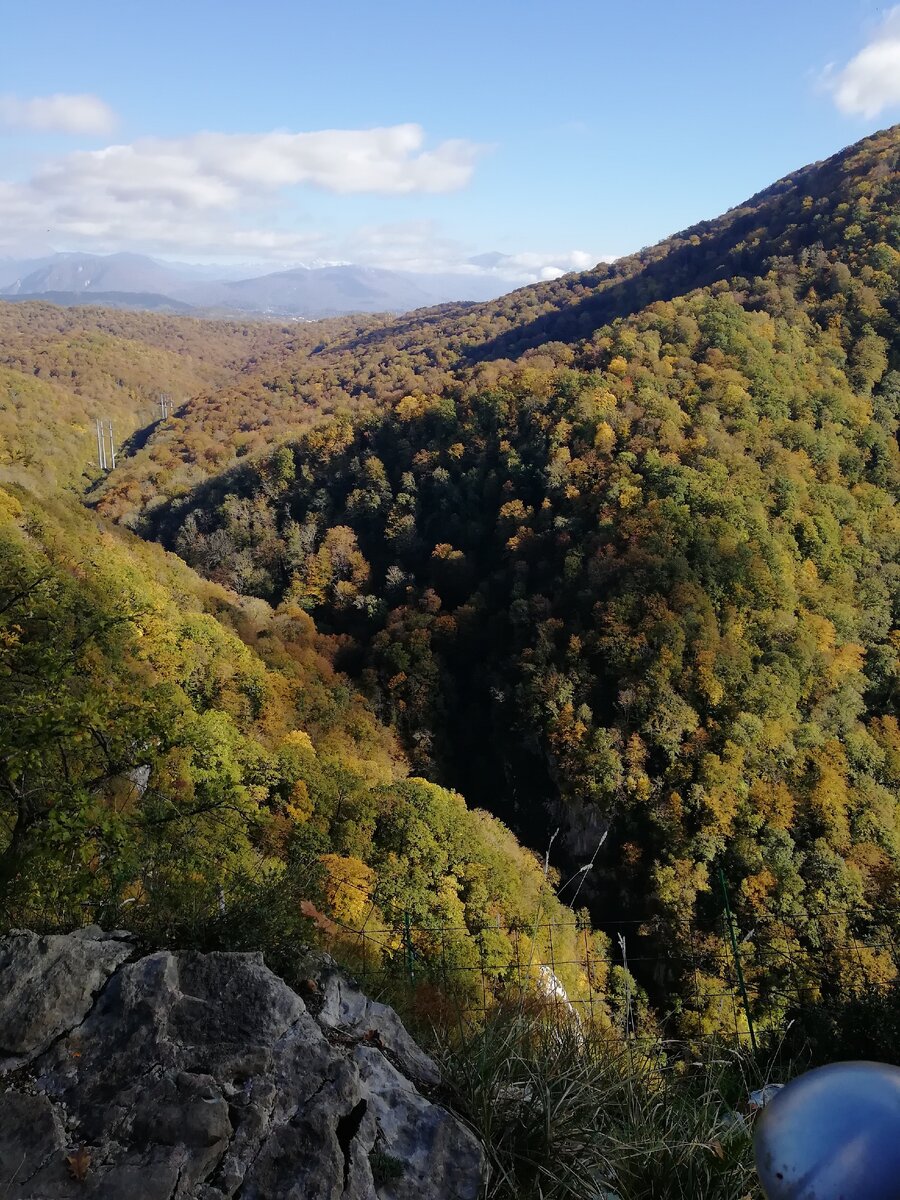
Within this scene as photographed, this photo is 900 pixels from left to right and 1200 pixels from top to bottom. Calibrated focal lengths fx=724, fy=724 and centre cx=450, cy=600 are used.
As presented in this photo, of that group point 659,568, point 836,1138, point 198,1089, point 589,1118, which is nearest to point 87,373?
point 659,568

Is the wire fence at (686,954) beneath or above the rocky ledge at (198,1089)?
beneath

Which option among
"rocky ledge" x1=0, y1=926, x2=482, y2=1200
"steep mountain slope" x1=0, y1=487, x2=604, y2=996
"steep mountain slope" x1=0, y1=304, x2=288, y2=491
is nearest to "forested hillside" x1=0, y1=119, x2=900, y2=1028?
"steep mountain slope" x1=0, y1=487, x2=604, y2=996

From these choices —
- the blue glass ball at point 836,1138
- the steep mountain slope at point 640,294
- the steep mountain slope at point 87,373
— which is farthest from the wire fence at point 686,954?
the steep mountain slope at point 87,373

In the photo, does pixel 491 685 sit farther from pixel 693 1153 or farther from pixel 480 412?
pixel 693 1153

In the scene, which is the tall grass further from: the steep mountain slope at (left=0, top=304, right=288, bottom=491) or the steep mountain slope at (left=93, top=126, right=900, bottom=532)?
the steep mountain slope at (left=93, top=126, right=900, bottom=532)

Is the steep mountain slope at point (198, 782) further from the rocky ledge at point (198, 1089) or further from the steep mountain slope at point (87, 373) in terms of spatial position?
the steep mountain slope at point (87, 373)
